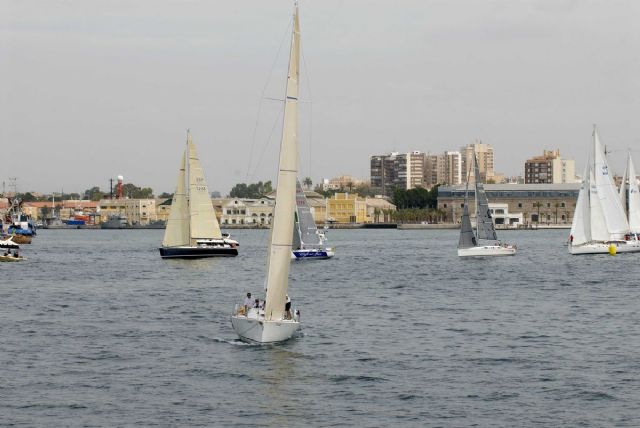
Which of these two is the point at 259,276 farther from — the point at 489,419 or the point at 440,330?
the point at 489,419

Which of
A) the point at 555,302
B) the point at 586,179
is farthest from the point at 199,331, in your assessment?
the point at 586,179

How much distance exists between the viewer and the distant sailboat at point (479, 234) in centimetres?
9300

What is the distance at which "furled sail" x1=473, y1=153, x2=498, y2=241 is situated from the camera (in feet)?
305

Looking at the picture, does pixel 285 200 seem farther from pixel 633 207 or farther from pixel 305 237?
pixel 633 207

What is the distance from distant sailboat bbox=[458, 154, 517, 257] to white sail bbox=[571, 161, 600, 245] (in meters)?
5.26

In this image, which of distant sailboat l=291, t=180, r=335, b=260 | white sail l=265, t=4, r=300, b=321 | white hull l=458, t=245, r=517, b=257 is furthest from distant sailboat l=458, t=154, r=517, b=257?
white sail l=265, t=4, r=300, b=321

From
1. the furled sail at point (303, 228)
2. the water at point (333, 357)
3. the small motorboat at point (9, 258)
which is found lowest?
the water at point (333, 357)

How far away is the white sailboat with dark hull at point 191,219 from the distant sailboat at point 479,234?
63.6ft

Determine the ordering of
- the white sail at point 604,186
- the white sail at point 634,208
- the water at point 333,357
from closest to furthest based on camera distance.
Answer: the water at point 333,357, the white sail at point 604,186, the white sail at point 634,208

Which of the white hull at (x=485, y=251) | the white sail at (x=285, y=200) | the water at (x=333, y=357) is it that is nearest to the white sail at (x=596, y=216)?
the white hull at (x=485, y=251)

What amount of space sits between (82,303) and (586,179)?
52850 mm

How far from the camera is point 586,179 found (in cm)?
9556

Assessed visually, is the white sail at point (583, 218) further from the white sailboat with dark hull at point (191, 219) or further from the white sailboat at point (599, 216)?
the white sailboat with dark hull at point (191, 219)

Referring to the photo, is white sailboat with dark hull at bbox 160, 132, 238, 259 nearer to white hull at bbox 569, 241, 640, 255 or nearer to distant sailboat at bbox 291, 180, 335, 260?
distant sailboat at bbox 291, 180, 335, 260
